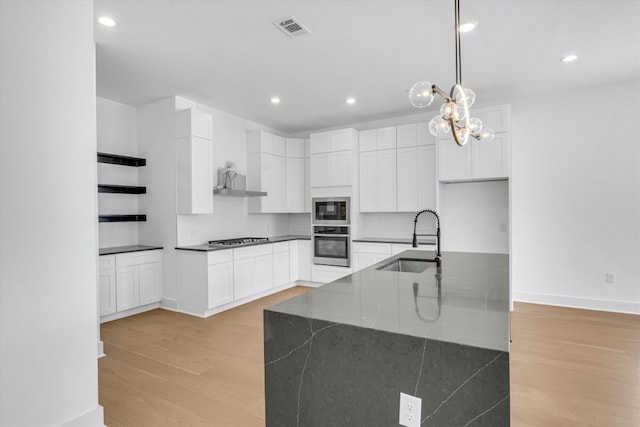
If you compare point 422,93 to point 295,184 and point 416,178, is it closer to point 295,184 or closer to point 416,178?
point 416,178

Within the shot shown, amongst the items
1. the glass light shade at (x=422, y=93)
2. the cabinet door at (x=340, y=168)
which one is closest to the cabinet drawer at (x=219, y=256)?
the cabinet door at (x=340, y=168)

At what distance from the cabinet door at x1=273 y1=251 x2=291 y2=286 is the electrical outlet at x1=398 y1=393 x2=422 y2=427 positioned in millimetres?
4204

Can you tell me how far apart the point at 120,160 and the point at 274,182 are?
2239 millimetres

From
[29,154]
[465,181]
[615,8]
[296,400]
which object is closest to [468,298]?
[296,400]

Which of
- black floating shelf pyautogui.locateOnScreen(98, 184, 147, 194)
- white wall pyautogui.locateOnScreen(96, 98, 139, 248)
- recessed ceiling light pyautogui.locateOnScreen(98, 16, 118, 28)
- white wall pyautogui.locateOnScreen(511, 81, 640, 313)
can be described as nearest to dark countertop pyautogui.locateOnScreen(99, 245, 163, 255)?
white wall pyautogui.locateOnScreen(96, 98, 139, 248)

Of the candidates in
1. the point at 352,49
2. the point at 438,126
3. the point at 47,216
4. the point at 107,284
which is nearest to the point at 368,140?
the point at 352,49

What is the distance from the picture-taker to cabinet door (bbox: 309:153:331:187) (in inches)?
219

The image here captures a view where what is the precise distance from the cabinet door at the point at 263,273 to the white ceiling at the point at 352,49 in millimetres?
2282

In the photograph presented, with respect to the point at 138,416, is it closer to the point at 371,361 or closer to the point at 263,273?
the point at 371,361

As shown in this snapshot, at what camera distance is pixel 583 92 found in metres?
4.30

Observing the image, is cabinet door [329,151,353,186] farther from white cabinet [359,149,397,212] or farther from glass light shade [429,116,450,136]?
glass light shade [429,116,450,136]

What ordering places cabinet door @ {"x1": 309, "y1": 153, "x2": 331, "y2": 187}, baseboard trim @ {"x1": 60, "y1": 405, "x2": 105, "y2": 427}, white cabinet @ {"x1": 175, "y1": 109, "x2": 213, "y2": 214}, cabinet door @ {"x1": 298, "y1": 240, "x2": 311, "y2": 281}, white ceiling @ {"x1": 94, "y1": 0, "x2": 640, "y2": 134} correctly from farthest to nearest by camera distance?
cabinet door @ {"x1": 298, "y1": 240, "x2": 311, "y2": 281}, cabinet door @ {"x1": 309, "y1": 153, "x2": 331, "y2": 187}, white cabinet @ {"x1": 175, "y1": 109, "x2": 213, "y2": 214}, white ceiling @ {"x1": 94, "y1": 0, "x2": 640, "y2": 134}, baseboard trim @ {"x1": 60, "y1": 405, "x2": 105, "y2": 427}

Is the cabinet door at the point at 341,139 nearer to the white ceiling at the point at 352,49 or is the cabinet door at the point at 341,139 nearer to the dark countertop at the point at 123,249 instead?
the white ceiling at the point at 352,49

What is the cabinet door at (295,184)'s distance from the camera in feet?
19.5
